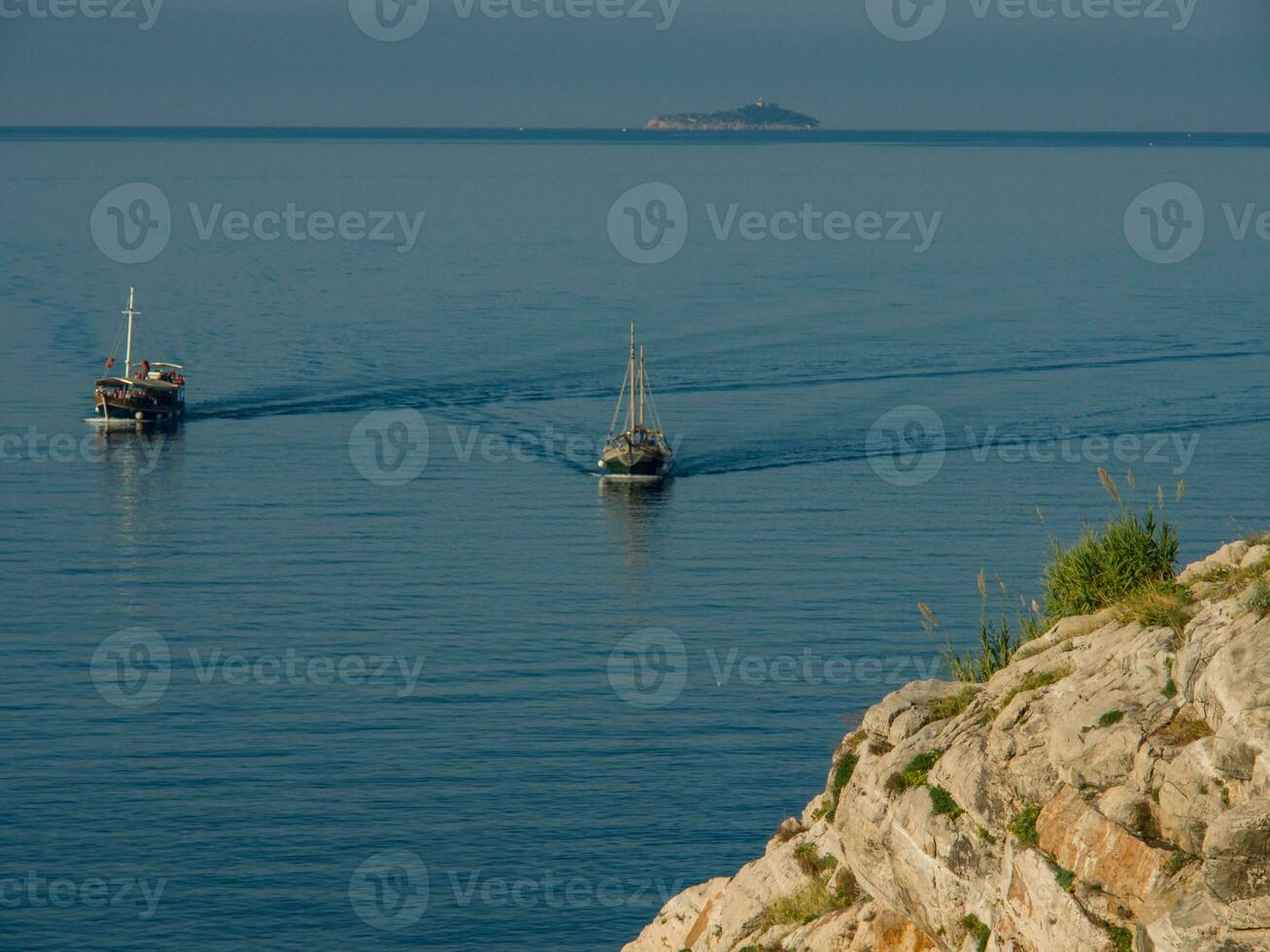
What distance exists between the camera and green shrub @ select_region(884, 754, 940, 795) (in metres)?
18.1

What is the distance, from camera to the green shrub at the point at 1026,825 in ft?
53.2

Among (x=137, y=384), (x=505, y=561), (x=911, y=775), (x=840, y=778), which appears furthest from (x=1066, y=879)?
(x=137, y=384)

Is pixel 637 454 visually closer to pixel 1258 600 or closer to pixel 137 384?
pixel 137 384

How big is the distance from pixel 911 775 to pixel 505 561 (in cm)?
6112

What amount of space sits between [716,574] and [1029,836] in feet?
202

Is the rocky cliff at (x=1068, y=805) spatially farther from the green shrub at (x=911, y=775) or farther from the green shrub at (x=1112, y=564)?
the green shrub at (x=1112, y=564)

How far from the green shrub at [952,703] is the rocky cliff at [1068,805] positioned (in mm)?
20

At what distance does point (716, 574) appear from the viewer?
77.9m

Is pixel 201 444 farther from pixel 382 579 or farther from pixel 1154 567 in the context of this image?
pixel 1154 567

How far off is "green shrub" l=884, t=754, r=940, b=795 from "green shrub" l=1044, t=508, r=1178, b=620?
10.4ft

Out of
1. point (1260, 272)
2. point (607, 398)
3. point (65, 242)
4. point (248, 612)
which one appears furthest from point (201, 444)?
point (1260, 272)

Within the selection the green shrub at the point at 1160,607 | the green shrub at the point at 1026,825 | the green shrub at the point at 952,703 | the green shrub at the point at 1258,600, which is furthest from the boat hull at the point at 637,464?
the green shrub at the point at 1258,600

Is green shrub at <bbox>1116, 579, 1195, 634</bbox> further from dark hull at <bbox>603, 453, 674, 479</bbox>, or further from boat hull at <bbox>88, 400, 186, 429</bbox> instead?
boat hull at <bbox>88, 400, 186, 429</bbox>

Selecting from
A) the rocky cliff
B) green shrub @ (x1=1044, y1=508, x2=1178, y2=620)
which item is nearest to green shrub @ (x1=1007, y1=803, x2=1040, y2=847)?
the rocky cliff
